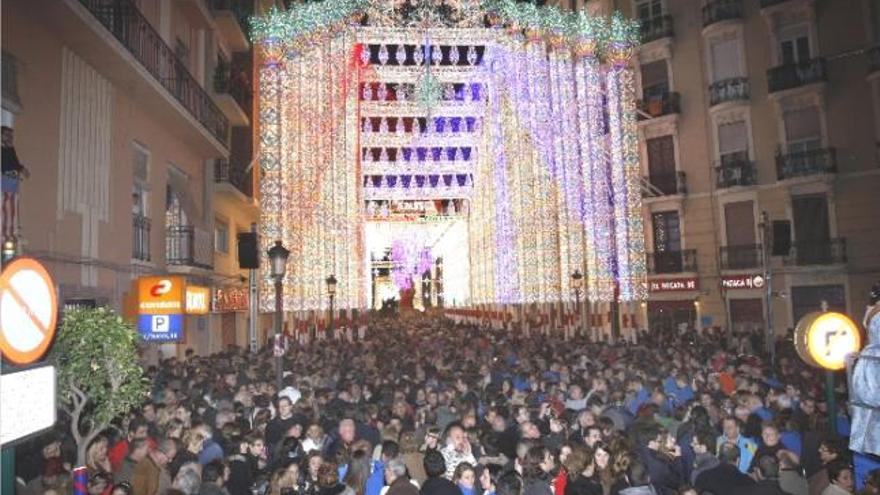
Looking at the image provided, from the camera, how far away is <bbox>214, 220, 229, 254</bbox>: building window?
27316mm

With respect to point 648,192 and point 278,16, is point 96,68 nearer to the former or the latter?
point 278,16

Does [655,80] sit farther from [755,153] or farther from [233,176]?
[233,176]

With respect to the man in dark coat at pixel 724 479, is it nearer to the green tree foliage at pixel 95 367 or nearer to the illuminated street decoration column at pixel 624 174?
the green tree foliage at pixel 95 367

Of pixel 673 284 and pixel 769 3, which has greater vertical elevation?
pixel 769 3

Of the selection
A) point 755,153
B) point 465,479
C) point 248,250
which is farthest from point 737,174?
point 465,479

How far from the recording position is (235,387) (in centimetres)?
1426

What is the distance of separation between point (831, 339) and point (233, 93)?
81.5 feet

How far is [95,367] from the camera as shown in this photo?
8.21 meters

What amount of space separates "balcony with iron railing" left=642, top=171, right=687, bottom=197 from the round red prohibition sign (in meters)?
31.7

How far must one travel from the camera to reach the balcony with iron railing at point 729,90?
3056 cm

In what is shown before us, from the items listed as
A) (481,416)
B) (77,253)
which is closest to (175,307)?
(77,253)

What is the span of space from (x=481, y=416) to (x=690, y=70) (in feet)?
85.6

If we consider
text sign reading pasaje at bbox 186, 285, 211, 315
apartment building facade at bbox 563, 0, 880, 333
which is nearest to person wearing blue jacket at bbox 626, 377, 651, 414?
text sign reading pasaje at bbox 186, 285, 211, 315

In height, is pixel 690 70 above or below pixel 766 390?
above
